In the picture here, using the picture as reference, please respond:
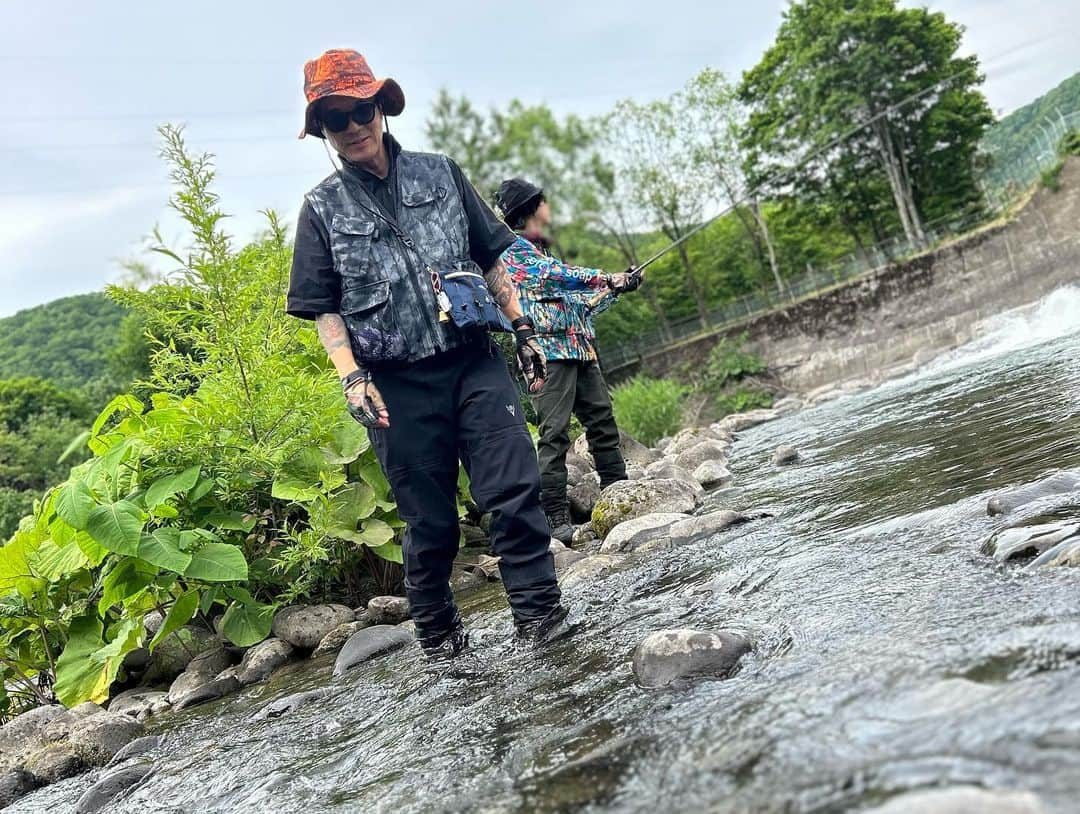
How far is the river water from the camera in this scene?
55.1 inches

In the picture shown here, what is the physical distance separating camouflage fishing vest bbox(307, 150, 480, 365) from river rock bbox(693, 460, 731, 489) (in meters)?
4.24

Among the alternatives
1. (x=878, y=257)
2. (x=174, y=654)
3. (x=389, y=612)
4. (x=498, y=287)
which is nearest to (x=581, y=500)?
(x=389, y=612)

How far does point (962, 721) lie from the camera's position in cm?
141

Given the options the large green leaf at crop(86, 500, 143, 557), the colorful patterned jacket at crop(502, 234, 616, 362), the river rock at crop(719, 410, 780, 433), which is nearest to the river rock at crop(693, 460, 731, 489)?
the colorful patterned jacket at crop(502, 234, 616, 362)

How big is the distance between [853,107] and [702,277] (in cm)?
1933

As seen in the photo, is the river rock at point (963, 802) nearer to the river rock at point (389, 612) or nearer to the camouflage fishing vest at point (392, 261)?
the camouflage fishing vest at point (392, 261)

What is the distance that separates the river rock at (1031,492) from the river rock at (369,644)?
2.62 metres

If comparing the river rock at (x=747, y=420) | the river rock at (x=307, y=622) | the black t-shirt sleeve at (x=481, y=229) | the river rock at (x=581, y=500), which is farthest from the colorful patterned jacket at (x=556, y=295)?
the river rock at (x=747, y=420)

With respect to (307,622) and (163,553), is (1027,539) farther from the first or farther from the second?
(307,622)

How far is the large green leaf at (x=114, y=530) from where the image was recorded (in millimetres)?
4008

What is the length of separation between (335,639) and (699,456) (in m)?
5.04

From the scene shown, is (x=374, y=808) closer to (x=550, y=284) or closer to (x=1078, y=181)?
(x=550, y=284)

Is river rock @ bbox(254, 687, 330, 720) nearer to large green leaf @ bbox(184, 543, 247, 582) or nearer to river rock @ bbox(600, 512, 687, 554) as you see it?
large green leaf @ bbox(184, 543, 247, 582)

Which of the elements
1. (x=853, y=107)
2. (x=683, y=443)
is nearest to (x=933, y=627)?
(x=683, y=443)
